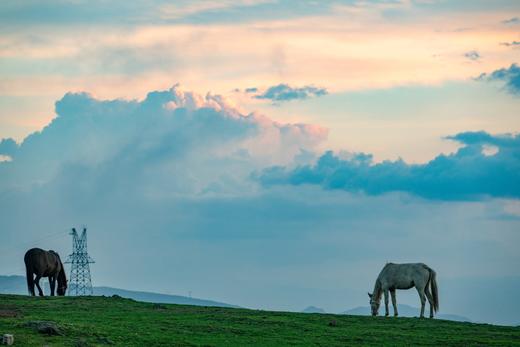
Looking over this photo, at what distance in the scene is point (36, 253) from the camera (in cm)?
6097

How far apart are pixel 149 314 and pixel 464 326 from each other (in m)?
15.3

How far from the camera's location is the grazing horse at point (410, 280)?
5397 centimetres

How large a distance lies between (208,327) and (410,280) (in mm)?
16640

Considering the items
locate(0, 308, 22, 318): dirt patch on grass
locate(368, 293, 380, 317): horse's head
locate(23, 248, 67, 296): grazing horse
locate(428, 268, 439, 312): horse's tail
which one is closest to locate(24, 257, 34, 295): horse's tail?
locate(23, 248, 67, 296): grazing horse

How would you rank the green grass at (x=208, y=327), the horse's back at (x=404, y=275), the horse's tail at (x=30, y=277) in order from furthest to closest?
1. the horse's tail at (x=30, y=277)
2. the horse's back at (x=404, y=275)
3. the green grass at (x=208, y=327)

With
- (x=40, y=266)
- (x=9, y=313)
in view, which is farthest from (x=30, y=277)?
(x=9, y=313)

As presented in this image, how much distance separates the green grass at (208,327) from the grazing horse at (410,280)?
4.78m

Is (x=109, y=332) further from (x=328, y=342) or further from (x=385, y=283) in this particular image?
(x=385, y=283)

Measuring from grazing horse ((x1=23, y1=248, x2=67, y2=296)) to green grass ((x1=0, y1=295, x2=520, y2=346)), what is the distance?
912 cm

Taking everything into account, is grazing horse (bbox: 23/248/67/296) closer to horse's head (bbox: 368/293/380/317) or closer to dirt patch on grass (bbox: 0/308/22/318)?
dirt patch on grass (bbox: 0/308/22/318)

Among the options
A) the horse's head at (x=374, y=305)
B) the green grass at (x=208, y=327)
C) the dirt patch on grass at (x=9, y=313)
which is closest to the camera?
the green grass at (x=208, y=327)

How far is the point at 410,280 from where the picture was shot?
Answer: 54406 millimetres

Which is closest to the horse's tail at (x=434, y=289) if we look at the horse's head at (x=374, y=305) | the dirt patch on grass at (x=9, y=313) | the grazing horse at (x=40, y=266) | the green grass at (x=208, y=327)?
the horse's head at (x=374, y=305)

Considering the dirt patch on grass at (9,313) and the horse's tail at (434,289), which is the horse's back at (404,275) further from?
the dirt patch on grass at (9,313)
